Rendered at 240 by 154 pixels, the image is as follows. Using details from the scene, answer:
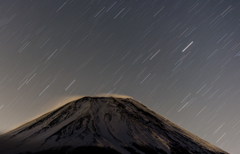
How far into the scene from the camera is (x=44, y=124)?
51469mm

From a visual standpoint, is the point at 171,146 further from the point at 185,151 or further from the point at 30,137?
the point at 30,137

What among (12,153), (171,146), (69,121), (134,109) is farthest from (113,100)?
(12,153)

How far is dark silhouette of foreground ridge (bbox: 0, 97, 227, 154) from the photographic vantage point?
3597 cm

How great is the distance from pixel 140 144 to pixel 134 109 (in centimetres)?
2070

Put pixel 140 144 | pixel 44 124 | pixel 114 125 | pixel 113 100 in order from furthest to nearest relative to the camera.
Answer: pixel 113 100
pixel 44 124
pixel 114 125
pixel 140 144

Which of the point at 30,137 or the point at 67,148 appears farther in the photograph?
the point at 30,137

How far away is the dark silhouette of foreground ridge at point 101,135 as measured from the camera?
118 feet

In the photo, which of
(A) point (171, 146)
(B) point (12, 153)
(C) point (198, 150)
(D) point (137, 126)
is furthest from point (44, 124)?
(C) point (198, 150)

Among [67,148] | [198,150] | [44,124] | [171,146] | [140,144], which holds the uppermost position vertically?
[44,124]

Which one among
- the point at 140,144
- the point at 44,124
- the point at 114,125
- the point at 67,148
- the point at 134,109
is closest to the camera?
the point at 67,148

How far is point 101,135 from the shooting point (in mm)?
41469

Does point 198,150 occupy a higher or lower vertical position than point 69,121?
lower

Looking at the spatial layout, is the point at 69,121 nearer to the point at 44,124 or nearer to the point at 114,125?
the point at 44,124

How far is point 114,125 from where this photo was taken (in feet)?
157
